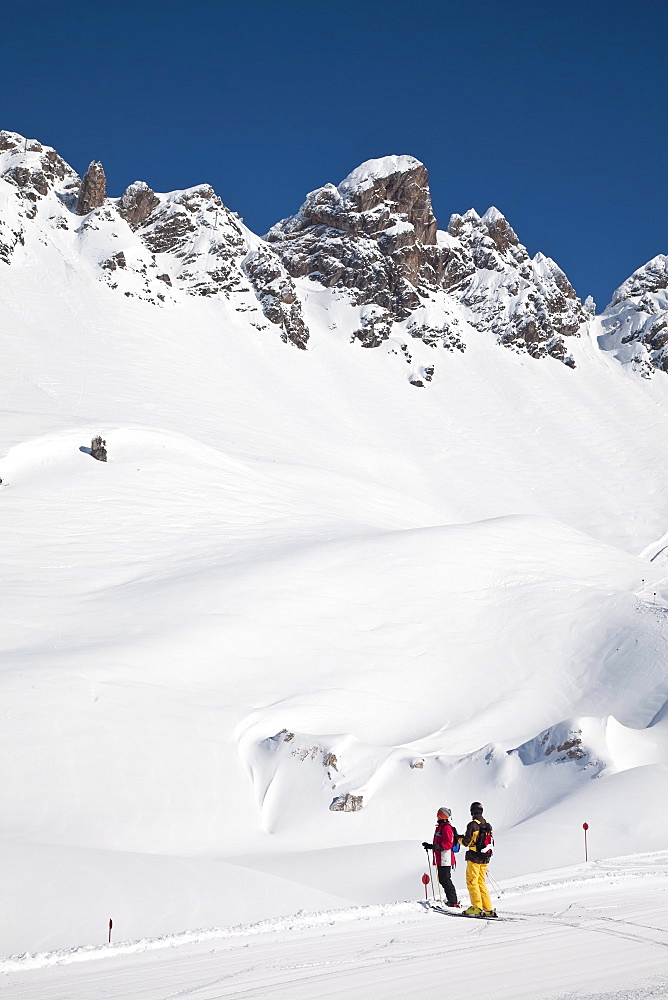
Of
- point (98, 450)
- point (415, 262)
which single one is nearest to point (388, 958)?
point (98, 450)

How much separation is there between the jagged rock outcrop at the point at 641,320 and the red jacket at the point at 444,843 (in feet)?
325

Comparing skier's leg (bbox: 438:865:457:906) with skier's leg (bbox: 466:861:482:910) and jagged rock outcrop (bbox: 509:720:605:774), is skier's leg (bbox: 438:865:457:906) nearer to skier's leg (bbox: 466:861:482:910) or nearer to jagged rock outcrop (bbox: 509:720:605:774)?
skier's leg (bbox: 466:861:482:910)

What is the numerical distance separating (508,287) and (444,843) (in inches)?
4127

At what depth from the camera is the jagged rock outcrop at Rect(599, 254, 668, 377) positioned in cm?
10256

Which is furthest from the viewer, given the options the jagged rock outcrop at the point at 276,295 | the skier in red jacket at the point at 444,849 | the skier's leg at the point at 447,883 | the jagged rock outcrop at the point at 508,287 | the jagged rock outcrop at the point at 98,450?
the jagged rock outcrop at the point at 508,287

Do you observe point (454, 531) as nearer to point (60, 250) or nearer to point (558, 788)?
point (558, 788)

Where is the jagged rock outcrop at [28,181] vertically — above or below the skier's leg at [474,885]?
above

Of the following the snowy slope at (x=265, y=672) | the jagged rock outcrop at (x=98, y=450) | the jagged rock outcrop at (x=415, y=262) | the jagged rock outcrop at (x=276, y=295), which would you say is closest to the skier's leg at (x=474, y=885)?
the snowy slope at (x=265, y=672)

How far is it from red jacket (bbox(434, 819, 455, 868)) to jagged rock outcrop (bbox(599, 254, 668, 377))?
99.1 meters

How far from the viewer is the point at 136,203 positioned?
9519cm

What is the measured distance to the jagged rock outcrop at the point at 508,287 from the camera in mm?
99812

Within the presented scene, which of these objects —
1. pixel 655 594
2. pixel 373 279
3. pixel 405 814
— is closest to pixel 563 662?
pixel 655 594

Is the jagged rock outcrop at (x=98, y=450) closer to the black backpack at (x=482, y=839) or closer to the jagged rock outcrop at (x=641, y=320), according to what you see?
the black backpack at (x=482, y=839)

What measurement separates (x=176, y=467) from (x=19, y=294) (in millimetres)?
41080
